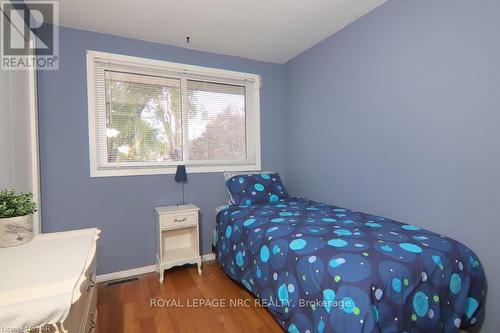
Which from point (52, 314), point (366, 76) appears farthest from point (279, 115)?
point (52, 314)

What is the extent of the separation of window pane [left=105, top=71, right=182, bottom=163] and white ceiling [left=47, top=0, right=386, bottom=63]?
45cm

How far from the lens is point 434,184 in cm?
174

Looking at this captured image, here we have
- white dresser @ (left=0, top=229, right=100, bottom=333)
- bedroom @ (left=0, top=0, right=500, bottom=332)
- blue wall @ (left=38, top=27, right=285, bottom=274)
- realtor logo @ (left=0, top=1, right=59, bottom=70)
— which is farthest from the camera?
blue wall @ (left=38, top=27, right=285, bottom=274)

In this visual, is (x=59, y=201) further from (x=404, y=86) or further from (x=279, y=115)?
(x=404, y=86)

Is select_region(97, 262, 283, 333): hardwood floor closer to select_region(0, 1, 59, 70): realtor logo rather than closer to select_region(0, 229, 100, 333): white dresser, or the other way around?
select_region(0, 229, 100, 333): white dresser

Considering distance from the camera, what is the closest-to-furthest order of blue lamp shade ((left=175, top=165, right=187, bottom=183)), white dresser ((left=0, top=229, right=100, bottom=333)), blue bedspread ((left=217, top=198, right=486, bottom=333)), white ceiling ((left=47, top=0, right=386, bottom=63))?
white dresser ((left=0, top=229, right=100, bottom=333)) → blue bedspread ((left=217, top=198, right=486, bottom=333)) → white ceiling ((left=47, top=0, right=386, bottom=63)) → blue lamp shade ((left=175, top=165, right=187, bottom=183))

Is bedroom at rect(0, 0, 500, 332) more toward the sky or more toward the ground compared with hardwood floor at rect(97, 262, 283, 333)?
more toward the sky

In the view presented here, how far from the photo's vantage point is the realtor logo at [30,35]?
1.59 m

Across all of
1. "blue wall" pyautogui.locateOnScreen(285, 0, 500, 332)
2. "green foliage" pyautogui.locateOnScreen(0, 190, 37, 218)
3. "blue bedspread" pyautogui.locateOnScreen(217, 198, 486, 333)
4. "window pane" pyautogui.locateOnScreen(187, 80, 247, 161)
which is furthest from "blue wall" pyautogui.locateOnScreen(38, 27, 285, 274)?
"blue wall" pyautogui.locateOnScreen(285, 0, 500, 332)

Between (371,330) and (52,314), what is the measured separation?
1.20 m

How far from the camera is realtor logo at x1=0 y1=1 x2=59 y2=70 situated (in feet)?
5.21

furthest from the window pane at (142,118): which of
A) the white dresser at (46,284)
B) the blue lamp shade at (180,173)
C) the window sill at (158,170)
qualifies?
the white dresser at (46,284)

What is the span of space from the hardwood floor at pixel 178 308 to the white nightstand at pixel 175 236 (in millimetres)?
168

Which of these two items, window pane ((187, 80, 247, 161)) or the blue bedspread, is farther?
window pane ((187, 80, 247, 161))
